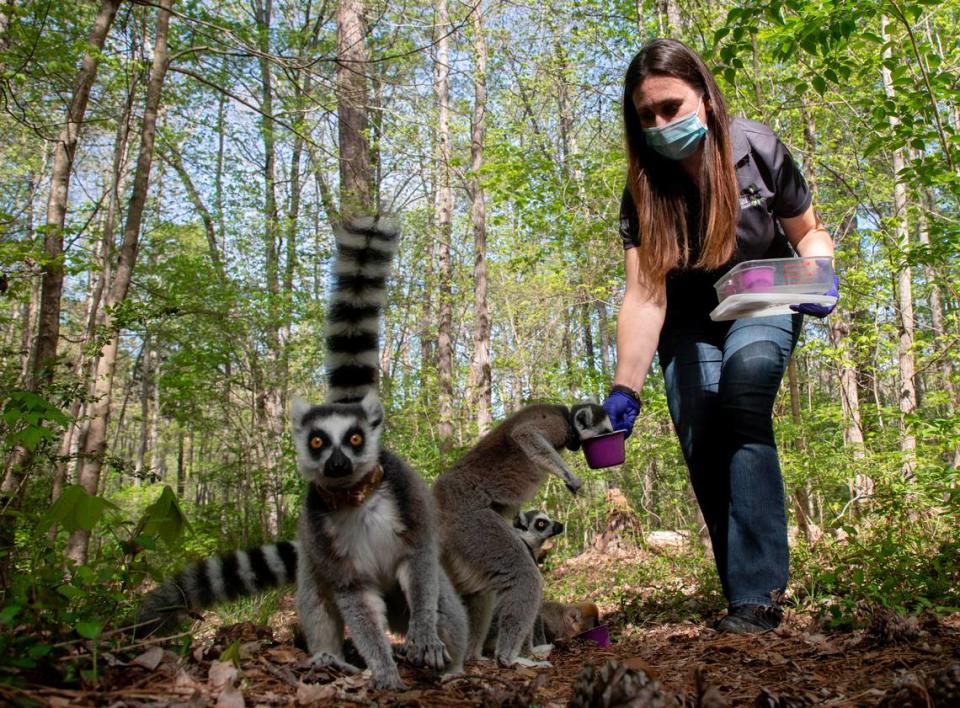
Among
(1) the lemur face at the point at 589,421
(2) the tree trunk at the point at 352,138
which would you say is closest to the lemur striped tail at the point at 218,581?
(1) the lemur face at the point at 589,421

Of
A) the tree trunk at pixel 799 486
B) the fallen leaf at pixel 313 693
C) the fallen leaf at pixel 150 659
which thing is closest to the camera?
the fallen leaf at pixel 150 659

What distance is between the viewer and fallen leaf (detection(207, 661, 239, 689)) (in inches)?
78.1

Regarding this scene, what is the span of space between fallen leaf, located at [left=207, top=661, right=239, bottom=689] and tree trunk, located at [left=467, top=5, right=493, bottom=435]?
390 inches

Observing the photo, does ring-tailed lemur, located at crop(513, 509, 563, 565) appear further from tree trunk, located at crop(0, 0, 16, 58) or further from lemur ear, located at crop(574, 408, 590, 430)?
tree trunk, located at crop(0, 0, 16, 58)

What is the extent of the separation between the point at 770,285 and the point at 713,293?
413 mm

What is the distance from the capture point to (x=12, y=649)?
1740mm

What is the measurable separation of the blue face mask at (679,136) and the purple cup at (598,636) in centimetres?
245

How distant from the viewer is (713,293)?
3.47 meters

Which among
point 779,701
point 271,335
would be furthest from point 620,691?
point 271,335

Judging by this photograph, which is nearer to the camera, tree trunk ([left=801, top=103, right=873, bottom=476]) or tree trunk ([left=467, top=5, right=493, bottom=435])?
tree trunk ([left=801, top=103, right=873, bottom=476])

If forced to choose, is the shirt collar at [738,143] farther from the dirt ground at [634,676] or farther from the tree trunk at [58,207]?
the tree trunk at [58,207]

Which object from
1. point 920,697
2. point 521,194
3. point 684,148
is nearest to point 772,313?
point 684,148

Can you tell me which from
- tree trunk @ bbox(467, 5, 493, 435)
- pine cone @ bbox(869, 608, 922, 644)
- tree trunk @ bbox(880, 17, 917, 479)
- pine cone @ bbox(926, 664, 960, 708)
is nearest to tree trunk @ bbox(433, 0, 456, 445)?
tree trunk @ bbox(467, 5, 493, 435)

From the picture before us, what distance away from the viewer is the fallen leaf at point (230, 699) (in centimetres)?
182
